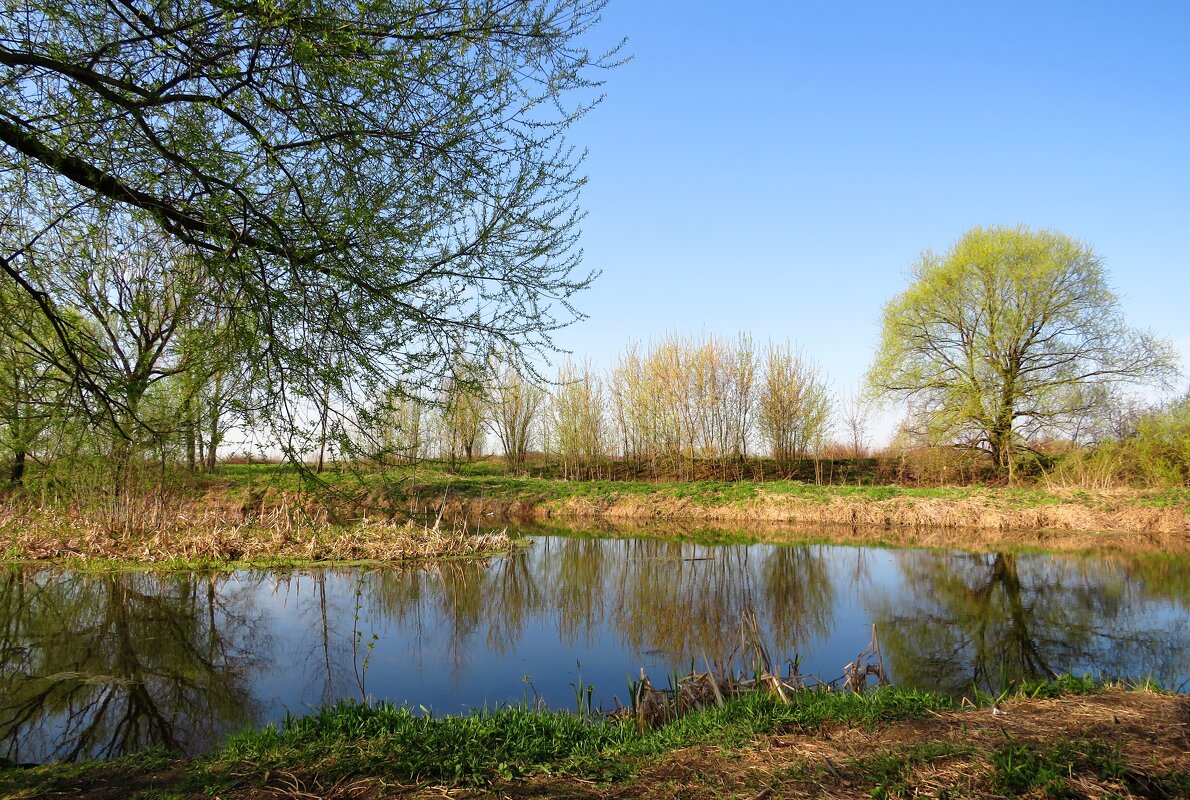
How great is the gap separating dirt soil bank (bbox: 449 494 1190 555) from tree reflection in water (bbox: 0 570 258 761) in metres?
11.9

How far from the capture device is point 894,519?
61.2 ft

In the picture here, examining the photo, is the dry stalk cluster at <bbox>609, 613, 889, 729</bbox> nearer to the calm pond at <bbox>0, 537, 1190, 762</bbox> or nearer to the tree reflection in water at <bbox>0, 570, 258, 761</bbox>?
the calm pond at <bbox>0, 537, 1190, 762</bbox>

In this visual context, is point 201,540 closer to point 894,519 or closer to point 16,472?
point 16,472

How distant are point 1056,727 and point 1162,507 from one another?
1661 centimetres

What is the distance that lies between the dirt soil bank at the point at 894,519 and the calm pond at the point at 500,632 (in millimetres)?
2706

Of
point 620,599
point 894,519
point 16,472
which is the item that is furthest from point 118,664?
point 894,519

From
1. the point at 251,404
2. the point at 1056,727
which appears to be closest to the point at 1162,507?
the point at 1056,727

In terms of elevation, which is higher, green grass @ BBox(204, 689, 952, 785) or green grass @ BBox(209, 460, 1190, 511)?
green grass @ BBox(209, 460, 1190, 511)

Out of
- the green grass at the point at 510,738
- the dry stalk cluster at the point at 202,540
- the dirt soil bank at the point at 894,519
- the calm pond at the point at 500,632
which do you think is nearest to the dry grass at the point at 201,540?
the dry stalk cluster at the point at 202,540

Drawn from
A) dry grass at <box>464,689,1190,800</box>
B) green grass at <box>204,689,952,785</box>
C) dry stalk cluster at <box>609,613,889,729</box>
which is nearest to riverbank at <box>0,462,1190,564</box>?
green grass at <box>204,689,952,785</box>

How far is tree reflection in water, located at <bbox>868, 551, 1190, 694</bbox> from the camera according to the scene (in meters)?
6.86

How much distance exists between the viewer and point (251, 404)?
3.09 meters

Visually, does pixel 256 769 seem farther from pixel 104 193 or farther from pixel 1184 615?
pixel 1184 615

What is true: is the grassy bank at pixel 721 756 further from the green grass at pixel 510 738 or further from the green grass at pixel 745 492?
the green grass at pixel 745 492
